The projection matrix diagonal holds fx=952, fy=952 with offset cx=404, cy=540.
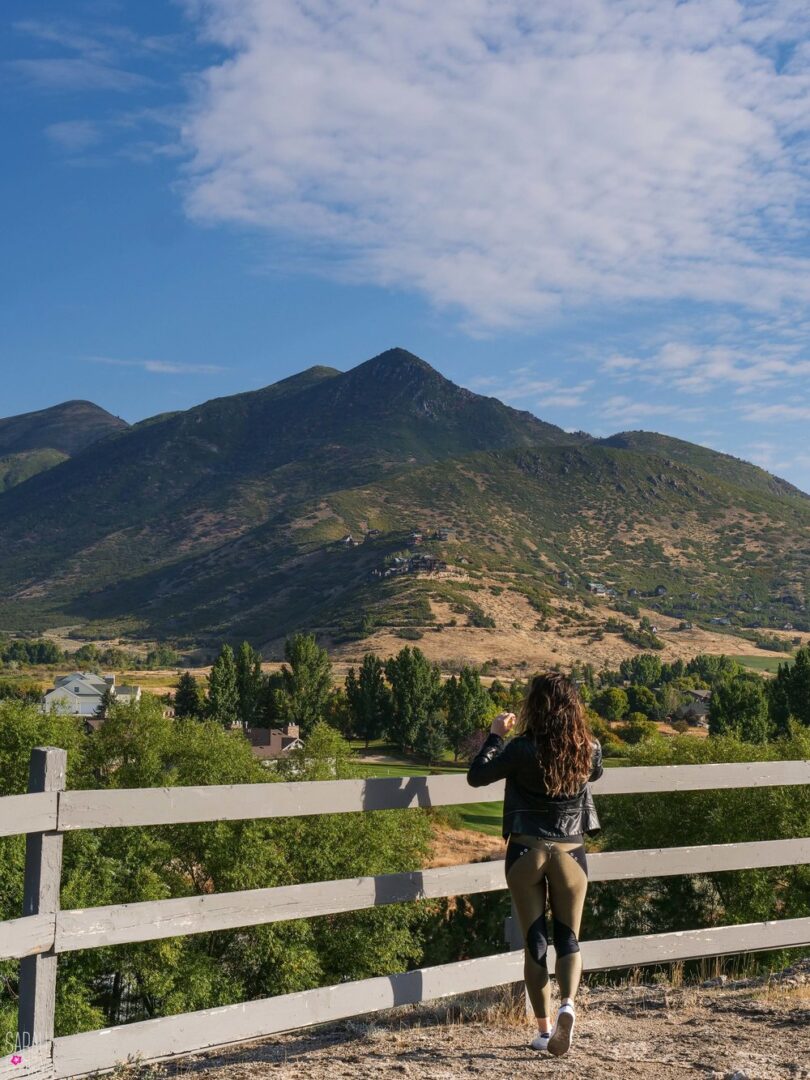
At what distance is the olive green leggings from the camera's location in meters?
4.60

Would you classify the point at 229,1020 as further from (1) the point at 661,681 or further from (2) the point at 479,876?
(1) the point at 661,681

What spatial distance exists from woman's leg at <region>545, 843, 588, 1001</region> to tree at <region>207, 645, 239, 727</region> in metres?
88.4

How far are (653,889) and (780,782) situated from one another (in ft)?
56.1


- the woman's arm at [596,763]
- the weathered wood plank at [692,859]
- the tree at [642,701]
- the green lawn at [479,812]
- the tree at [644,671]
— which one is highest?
the woman's arm at [596,763]

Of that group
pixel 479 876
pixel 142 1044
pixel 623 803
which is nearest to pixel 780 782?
pixel 479 876

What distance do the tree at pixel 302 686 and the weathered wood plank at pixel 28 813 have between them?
91.8 m

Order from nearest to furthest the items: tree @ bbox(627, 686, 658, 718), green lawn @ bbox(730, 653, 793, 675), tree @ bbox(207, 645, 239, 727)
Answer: tree @ bbox(207, 645, 239, 727) → tree @ bbox(627, 686, 658, 718) → green lawn @ bbox(730, 653, 793, 675)

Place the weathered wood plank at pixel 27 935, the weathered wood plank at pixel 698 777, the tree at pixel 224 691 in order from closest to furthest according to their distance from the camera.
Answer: the weathered wood plank at pixel 27 935
the weathered wood plank at pixel 698 777
the tree at pixel 224 691

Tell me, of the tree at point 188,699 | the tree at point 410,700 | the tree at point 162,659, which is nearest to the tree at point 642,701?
the tree at point 410,700

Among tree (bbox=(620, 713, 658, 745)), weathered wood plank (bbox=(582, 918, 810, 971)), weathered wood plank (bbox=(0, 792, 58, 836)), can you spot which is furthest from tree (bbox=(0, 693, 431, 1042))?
tree (bbox=(620, 713, 658, 745))

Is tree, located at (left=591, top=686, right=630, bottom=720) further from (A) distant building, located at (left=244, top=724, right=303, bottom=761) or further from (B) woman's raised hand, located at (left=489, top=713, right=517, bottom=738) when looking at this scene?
(B) woman's raised hand, located at (left=489, top=713, right=517, bottom=738)

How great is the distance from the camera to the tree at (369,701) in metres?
96.6

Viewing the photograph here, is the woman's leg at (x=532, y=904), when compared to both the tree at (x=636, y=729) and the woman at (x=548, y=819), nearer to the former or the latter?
the woman at (x=548, y=819)

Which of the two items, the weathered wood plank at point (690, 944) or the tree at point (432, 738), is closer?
the weathered wood plank at point (690, 944)
